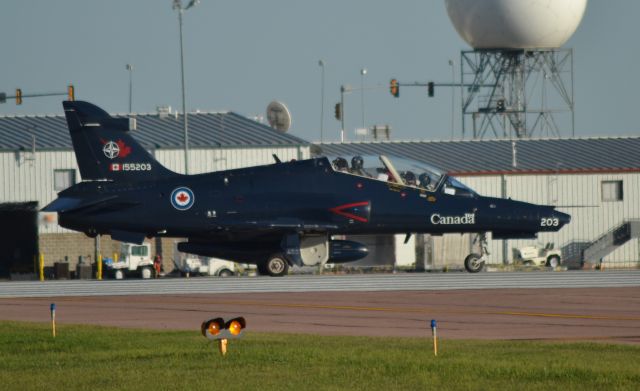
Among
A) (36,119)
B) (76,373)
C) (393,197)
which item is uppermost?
(36,119)

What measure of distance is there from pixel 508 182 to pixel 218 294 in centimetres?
2997

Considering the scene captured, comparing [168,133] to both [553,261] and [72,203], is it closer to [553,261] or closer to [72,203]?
[553,261]

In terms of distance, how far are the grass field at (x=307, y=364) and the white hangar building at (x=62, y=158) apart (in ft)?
109

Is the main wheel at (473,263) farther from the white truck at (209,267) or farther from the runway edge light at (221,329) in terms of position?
the runway edge light at (221,329)

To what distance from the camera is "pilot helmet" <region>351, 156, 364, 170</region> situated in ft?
118

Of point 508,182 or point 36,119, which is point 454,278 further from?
point 36,119

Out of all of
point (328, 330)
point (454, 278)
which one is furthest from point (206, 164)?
point (328, 330)

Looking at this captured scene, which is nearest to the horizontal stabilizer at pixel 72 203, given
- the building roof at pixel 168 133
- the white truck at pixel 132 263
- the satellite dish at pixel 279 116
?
the white truck at pixel 132 263

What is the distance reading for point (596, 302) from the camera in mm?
25906

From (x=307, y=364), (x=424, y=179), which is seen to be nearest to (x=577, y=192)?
(x=424, y=179)

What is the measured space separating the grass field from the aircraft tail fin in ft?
55.6

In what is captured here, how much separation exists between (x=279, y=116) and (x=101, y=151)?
29268mm

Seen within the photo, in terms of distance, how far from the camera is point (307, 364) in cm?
1608

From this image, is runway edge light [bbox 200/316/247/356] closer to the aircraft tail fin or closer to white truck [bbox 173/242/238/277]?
the aircraft tail fin
